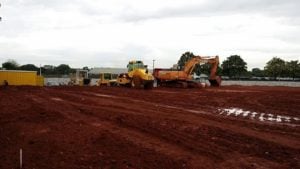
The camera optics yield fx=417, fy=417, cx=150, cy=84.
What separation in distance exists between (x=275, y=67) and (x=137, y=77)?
7683 centimetres

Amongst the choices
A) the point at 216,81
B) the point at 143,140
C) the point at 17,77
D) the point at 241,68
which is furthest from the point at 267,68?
the point at 143,140

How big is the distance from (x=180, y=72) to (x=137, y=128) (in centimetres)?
3091

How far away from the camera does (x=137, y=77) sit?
3838cm

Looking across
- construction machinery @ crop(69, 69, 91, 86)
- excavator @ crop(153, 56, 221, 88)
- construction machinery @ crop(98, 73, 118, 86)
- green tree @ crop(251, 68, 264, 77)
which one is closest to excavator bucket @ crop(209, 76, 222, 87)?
excavator @ crop(153, 56, 221, 88)

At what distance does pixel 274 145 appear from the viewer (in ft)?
36.5

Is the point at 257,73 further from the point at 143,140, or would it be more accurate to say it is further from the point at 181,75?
the point at 143,140

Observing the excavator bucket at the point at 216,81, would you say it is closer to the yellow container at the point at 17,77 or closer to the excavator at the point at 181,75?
the excavator at the point at 181,75

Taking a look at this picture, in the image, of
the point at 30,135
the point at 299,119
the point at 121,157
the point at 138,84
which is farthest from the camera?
the point at 138,84

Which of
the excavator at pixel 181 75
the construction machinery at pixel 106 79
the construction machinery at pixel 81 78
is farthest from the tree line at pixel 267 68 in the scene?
the excavator at pixel 181 75

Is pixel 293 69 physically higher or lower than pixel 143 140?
higher

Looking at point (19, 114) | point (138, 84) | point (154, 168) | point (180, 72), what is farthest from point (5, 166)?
point (180, 72)

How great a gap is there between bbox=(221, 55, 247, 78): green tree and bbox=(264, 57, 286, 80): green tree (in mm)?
10869

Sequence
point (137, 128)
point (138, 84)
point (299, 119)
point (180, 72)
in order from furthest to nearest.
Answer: point (180, 72), point (138, 84), point (299, 119), point (137, 128)

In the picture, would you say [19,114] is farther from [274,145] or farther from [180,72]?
[180,72]
